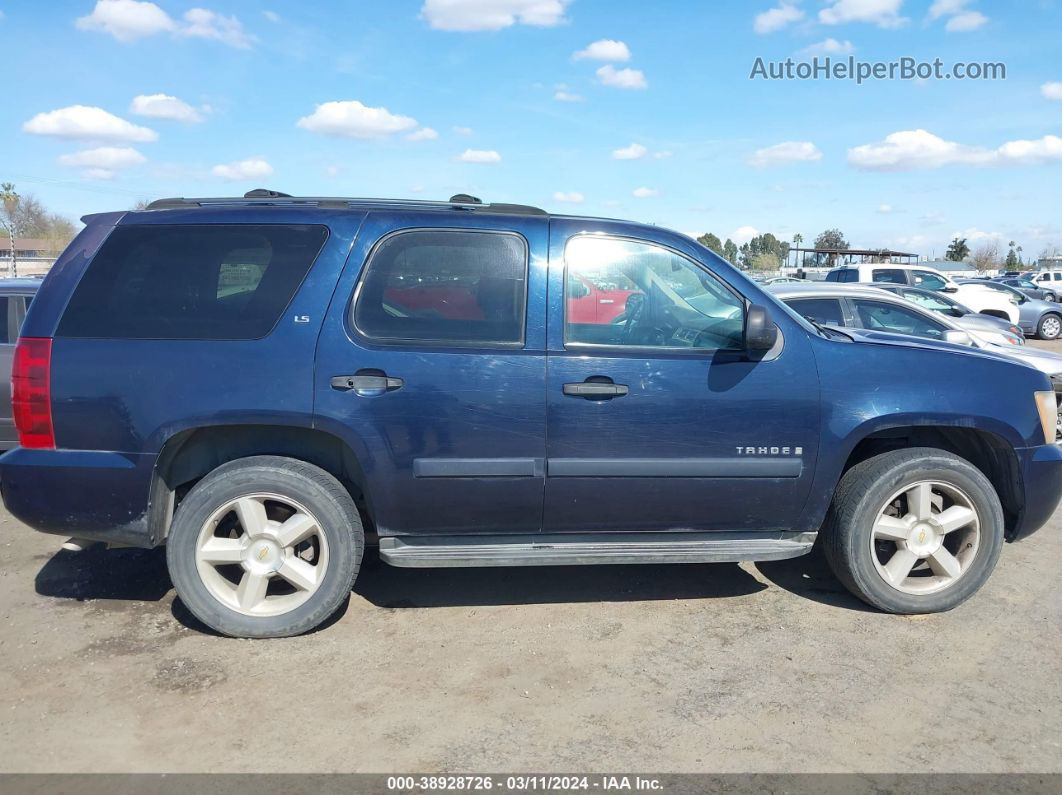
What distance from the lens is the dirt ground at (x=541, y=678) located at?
288 cm

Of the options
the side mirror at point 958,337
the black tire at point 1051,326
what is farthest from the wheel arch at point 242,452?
the black tire at point 1051,326

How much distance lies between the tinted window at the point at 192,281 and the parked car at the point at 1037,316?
19778 millimetres

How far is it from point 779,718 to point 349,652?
1.83m

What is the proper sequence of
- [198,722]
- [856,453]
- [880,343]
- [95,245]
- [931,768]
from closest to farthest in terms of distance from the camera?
[931,768] < [198,722] < [95,245] < [880,343] < [856,453]

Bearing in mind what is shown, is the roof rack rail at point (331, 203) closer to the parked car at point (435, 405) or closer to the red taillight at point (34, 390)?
the parked car at point (435, 405)

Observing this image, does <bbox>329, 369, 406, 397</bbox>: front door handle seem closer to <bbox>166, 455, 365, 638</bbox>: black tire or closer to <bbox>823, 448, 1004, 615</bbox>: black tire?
<bbox>166, 455, 365, 638</bbox>: black tire

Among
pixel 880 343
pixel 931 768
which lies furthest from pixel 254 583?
pixel 880 343

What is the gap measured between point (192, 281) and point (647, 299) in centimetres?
207

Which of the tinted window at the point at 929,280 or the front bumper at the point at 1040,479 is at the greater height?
the tinted window at the point at 929,280

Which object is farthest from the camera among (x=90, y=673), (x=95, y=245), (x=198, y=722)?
(x=95, y=245)

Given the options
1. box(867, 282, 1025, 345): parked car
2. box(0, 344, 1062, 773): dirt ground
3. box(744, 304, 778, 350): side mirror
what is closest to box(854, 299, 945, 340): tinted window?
box(867, 282, 1025, 345): parked car

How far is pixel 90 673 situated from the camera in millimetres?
3426

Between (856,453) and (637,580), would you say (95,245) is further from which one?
(856,453)

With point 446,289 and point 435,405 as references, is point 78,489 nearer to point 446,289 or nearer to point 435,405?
point 435,405
